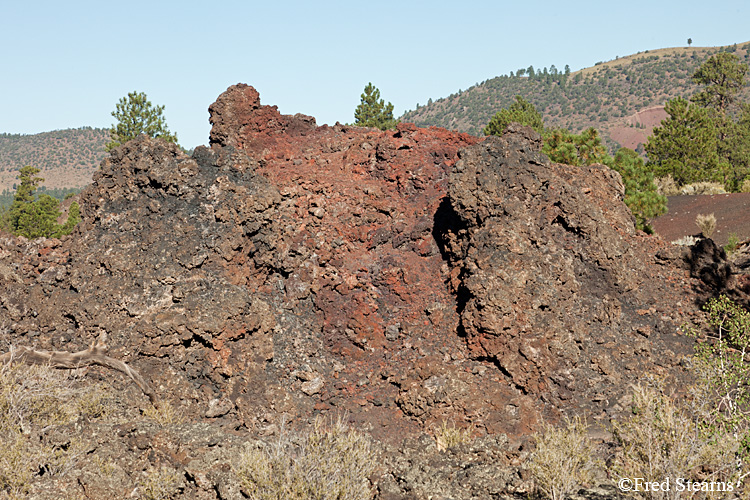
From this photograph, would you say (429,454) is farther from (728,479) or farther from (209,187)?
(209,187)

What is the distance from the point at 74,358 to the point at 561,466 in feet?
30.3

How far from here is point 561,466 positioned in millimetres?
9602

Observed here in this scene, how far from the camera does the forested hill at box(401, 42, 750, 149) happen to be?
110 m

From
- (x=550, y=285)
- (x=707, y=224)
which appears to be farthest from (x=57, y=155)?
(x=550, y=285)

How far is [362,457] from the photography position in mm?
9578

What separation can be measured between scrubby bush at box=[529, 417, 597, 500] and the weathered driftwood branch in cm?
721

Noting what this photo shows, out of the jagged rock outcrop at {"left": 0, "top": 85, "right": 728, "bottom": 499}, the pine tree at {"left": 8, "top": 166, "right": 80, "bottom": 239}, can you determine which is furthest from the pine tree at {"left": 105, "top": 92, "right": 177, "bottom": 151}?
the jagged rock outcrop at {"left": 0, "top": 85, "right": 728, "bottom": 499}

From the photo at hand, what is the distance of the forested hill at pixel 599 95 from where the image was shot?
A: 10956cm

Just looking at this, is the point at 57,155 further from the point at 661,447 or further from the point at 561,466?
the point at 661,447

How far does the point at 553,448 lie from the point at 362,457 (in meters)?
2.94

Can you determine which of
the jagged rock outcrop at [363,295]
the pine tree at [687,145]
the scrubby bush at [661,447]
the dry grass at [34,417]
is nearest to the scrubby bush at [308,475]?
the jagged rock outcrop at [363,295]

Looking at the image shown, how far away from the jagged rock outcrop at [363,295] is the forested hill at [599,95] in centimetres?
8961

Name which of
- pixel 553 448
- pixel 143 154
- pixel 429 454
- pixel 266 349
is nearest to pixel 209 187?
pixel 143 154

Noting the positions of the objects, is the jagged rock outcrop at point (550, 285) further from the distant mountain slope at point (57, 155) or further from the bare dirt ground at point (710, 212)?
the distant mountain slope at point (57, 155)
